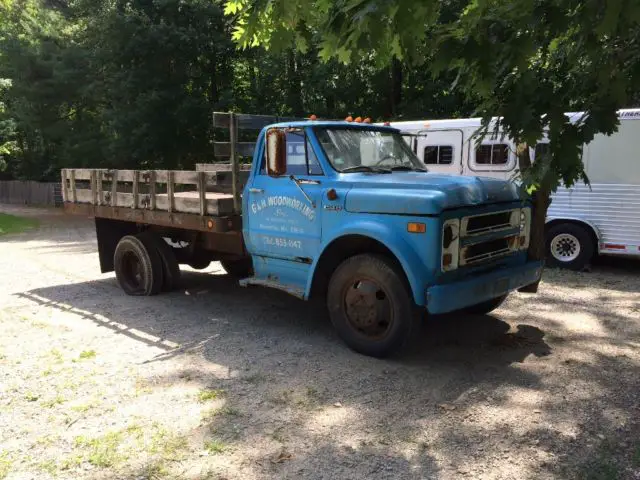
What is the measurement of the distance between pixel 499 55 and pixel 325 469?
2.66 m

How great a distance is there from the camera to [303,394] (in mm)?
4520

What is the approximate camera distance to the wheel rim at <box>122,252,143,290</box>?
798 cm

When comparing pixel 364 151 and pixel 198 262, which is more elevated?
pixel 364 151

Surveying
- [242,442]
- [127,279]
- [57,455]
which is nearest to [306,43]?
[242,442]

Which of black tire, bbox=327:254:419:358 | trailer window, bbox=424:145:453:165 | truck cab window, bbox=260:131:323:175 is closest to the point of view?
black tire, bbox=327:254:419:358

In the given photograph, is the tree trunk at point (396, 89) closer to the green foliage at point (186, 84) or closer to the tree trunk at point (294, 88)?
the green foliage at point (186, 84)

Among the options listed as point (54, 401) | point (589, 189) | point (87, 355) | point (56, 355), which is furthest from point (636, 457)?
point (589, 189)

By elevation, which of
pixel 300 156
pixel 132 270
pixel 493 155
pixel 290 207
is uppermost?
pixel 493 155

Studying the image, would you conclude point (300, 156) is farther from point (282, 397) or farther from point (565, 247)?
point (565, 247)

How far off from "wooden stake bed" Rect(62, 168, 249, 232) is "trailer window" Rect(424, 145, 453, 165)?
4290 mm

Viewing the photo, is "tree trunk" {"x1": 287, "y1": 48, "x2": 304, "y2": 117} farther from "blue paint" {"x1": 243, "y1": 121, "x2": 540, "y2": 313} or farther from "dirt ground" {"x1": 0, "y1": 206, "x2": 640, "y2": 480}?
"blue paint" {"x1": 243, "y1": 121, "x2": 540, "y2": 313}

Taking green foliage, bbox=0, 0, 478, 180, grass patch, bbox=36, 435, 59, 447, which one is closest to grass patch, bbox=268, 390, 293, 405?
grass patch, bbox=36, 435, 59, 447

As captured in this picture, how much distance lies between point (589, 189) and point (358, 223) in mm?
5295

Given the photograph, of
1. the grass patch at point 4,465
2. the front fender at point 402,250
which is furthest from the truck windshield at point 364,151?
the grass patch at point 4,465
